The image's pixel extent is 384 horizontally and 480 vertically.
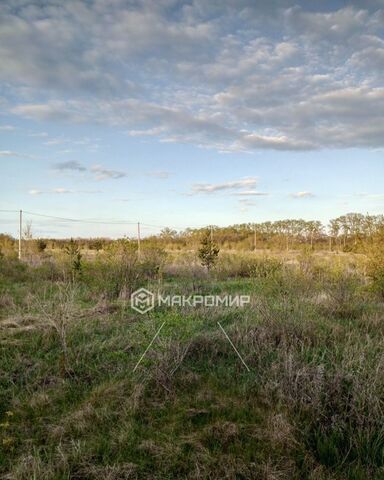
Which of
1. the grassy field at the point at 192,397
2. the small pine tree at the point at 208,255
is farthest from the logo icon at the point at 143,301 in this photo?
the small pine tree at the point at 208,255

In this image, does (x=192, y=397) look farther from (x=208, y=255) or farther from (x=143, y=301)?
(x=208, y=255)

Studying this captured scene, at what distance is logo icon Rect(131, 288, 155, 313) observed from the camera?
25.4 ft

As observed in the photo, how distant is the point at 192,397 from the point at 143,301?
14.1ft

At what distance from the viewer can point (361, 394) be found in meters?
3.60

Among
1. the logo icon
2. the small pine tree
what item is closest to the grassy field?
the logo icon

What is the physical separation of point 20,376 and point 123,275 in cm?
527

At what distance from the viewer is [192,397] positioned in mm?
4125

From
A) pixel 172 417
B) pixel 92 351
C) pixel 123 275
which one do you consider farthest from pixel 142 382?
pixel 123 275

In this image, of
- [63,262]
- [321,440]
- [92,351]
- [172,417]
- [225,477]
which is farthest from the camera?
[63,262]

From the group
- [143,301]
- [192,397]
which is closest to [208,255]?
[143,301]

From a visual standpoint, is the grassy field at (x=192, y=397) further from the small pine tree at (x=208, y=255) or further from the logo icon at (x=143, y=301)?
the small pine tree at (x=208, y=255)

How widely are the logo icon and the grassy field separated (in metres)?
0.92

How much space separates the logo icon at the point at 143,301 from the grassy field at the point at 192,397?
924mm

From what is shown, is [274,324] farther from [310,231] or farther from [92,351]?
[310,231]
